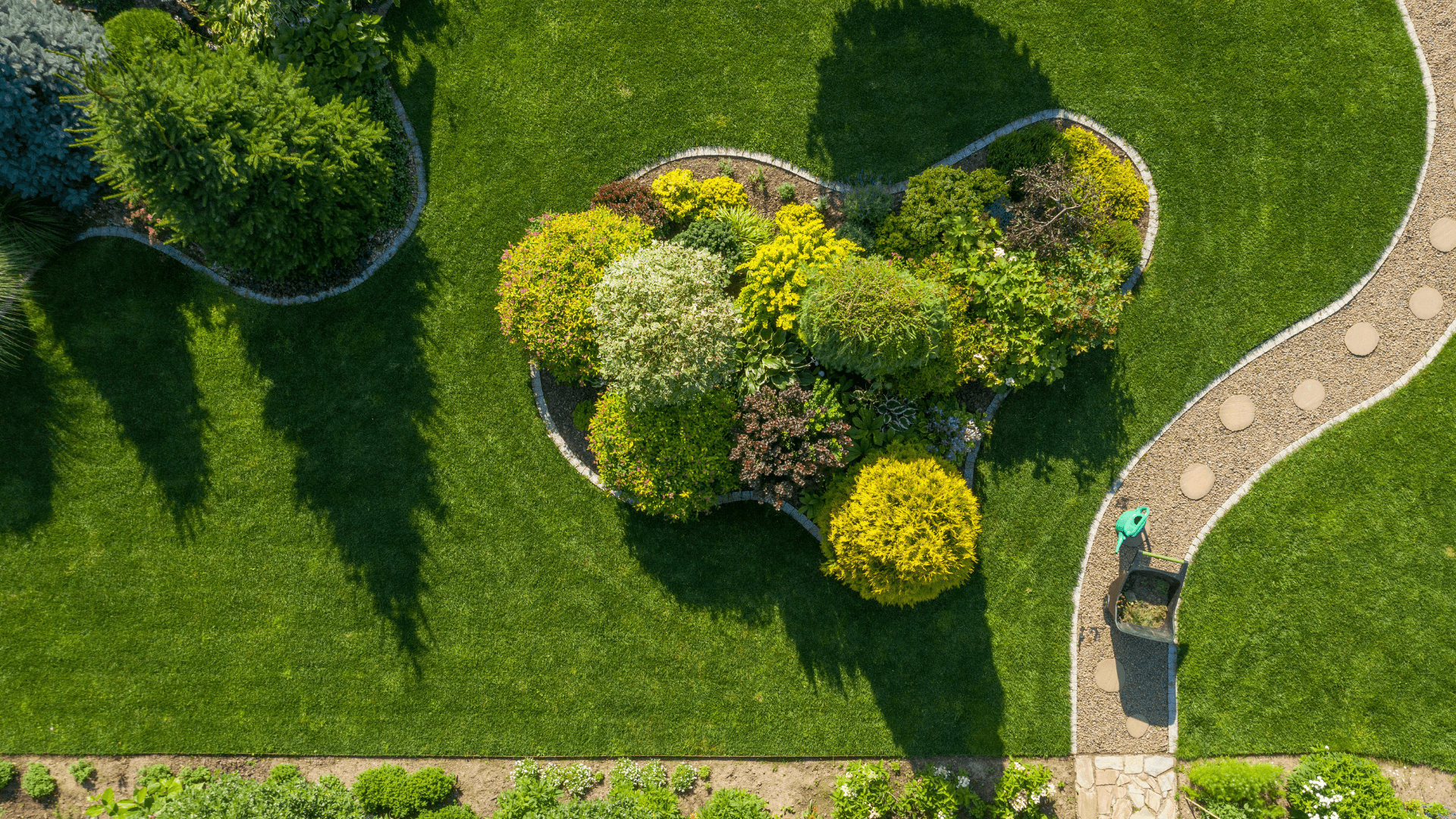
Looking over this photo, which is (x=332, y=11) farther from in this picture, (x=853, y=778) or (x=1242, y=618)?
(x=1242, y=618)

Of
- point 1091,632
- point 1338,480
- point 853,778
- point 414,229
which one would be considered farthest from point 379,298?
point 1338,480

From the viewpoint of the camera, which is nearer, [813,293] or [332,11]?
[813,293]

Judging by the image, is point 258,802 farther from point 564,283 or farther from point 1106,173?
point 1106,173

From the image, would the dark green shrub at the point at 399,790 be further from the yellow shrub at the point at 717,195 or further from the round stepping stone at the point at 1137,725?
the round stepping stone at the point at 1137,725

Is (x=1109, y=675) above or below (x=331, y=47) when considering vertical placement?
A: below

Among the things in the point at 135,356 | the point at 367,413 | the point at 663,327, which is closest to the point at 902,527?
the point at 663,327

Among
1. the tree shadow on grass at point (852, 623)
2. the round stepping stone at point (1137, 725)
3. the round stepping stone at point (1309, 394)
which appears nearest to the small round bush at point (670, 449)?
the tree shadow on grass at point (852, 623)

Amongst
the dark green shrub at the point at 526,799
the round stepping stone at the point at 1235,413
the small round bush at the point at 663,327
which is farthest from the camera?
the round stepping stone at the point at 1235,413
